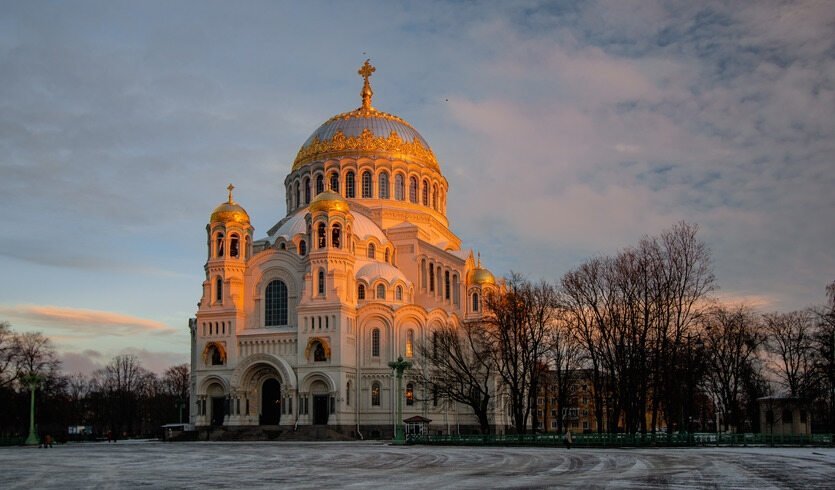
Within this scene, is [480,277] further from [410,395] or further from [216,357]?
[216,357]

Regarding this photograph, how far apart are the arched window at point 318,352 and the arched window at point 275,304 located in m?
4.29

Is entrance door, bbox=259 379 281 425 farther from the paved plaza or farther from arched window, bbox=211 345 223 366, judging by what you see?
the paved plaza

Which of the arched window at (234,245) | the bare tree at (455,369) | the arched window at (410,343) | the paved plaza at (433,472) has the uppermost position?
the arched window at (234,245)

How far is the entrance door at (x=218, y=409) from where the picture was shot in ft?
202

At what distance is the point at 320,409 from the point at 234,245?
43.9ft

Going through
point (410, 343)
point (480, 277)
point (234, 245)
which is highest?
point (234, 245)

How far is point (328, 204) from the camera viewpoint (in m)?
61.6

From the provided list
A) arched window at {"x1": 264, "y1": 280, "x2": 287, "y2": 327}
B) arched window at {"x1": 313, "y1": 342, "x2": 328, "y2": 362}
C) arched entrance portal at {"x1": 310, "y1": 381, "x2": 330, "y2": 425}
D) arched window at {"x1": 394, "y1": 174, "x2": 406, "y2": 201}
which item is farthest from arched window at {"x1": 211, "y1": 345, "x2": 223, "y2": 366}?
arched window at {"x1": 394, "y1": 174, "x2": 406, "y2": 201}

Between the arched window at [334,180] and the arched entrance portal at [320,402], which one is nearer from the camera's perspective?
the arched entrance portal at [320,402]

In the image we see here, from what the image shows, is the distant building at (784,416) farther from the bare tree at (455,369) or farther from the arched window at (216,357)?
the arched window at (216,357)

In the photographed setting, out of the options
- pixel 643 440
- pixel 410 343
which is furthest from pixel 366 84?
pixel 643 440

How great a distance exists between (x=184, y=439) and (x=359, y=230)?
62.3 feet

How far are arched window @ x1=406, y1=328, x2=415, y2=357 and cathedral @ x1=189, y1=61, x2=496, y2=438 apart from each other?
9 centimetres

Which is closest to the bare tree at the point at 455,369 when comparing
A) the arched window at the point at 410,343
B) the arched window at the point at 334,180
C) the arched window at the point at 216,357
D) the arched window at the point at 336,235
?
the arched window at the point at 410,343
